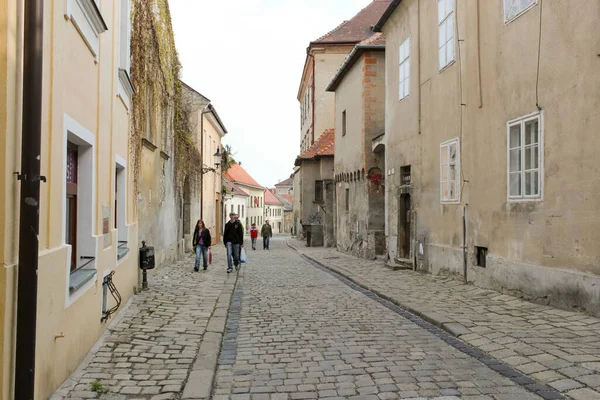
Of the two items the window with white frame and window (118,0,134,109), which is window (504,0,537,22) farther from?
the window with white frame

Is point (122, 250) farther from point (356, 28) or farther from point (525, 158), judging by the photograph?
point (356, 28)

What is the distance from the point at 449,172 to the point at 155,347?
26.4ft

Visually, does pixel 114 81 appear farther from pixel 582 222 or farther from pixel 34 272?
pixel 582 222

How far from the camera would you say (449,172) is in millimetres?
12141

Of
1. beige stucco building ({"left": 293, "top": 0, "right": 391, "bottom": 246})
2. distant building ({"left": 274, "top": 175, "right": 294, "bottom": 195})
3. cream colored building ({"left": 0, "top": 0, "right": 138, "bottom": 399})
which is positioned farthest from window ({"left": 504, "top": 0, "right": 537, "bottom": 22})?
distant building ({"left": 274, "top": 175, "right": 294, "bottom": 195})

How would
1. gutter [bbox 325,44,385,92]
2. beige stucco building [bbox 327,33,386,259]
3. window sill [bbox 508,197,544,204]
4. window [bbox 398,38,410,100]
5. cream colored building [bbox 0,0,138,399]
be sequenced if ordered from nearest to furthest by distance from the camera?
cream colored building [bbox 0,0,138,399] < window sill [bbox 508,197,544,204] < window [bbox 398,38,410,100] < gutter [bbox 325,44,385,92] < beige stucco building [bbox 327,33,386,259]

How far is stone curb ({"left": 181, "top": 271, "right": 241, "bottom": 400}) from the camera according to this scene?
15.6 ft

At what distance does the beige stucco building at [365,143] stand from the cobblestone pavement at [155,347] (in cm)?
990

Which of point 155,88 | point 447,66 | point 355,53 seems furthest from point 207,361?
point 355,53

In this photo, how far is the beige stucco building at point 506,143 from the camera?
7465 mm

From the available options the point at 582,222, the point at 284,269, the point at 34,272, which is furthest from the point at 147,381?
the point at 284,269

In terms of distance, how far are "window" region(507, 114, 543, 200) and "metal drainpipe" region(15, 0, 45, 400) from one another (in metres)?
7.29

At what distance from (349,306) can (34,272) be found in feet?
20.9

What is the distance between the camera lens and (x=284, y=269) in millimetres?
17172
